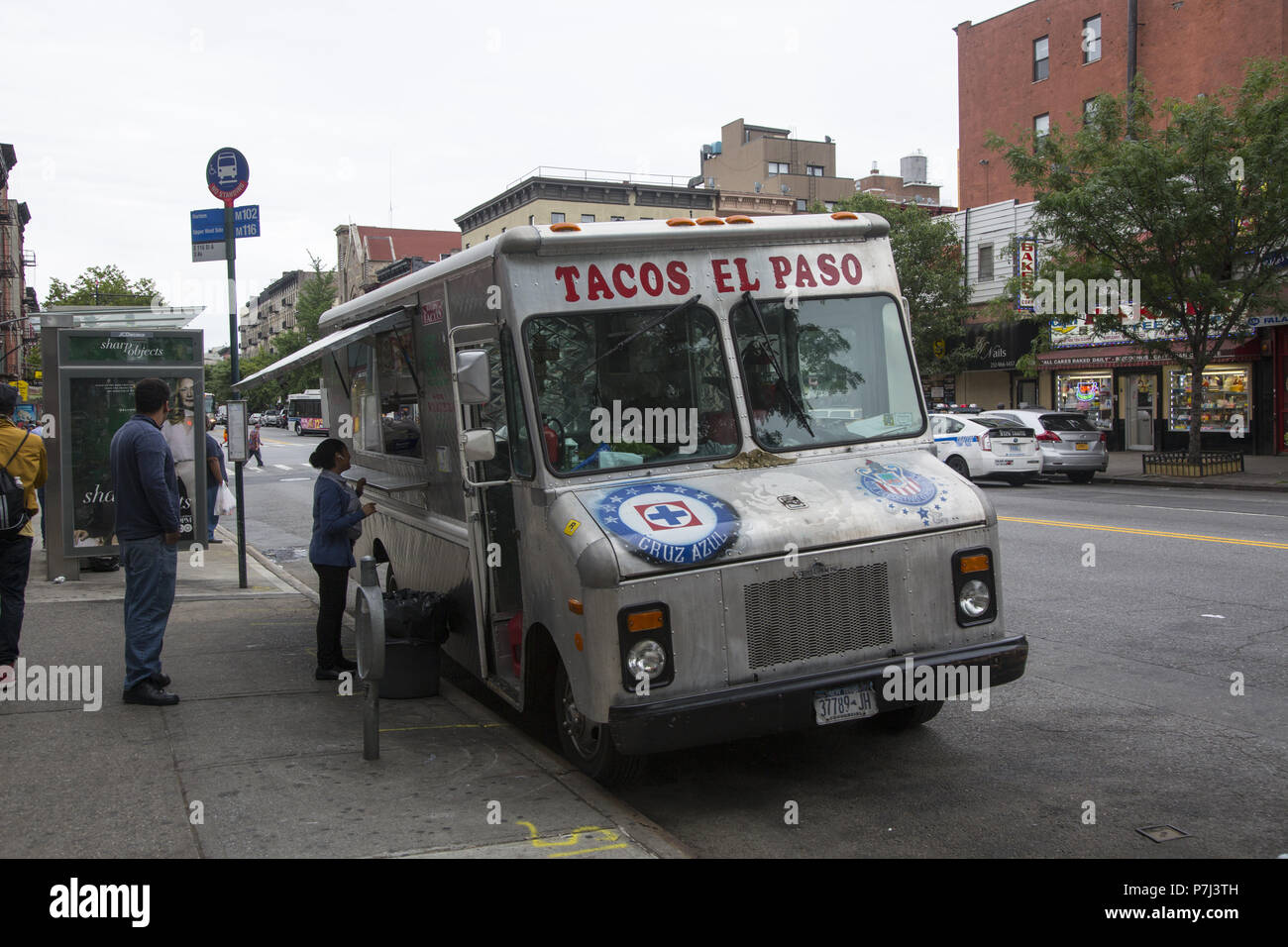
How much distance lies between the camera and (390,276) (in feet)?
29.7

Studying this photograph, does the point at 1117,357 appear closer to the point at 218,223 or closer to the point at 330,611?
the point at 218,223

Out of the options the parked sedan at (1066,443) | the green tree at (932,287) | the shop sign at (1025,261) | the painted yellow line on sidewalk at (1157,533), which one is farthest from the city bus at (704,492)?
the green tree at (932,287)

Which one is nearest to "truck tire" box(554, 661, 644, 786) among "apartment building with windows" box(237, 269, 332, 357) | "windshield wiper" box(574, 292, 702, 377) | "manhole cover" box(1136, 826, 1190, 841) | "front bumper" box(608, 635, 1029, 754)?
"front bumper" box(608, 635, 1029, 754)

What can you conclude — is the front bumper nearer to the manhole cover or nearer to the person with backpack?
the manhole cover

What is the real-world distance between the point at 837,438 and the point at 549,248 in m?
1.77

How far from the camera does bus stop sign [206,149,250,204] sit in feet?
36.4

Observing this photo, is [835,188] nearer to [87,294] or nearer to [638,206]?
[638,206]

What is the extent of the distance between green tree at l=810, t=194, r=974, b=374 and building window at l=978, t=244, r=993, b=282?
81 centimetres

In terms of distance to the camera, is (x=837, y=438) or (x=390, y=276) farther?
(x=390, y=276)

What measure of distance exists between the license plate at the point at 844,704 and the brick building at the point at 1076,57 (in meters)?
25.0

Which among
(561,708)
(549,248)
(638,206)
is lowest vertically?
(561,708)

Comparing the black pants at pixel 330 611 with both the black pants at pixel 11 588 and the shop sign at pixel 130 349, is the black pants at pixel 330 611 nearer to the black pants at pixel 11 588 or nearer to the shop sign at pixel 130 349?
the black pants at pixel 11 588

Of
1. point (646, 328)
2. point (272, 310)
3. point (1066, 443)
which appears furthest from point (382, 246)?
point (646, 328)
